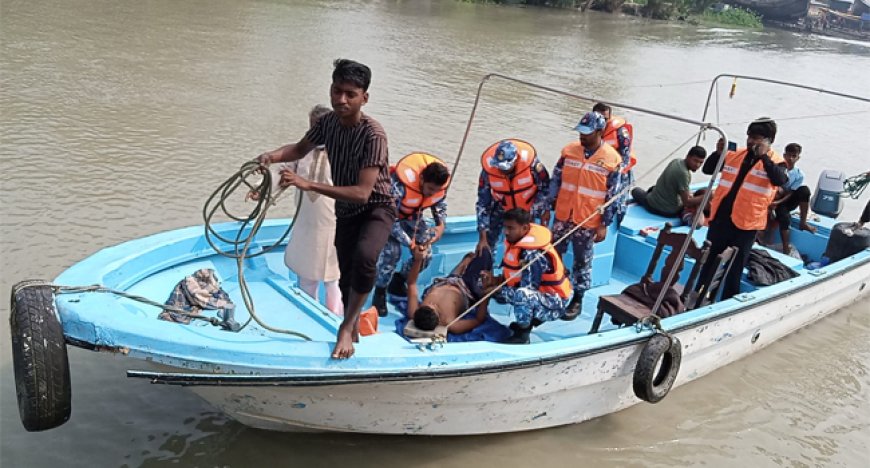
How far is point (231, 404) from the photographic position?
3.50 metres

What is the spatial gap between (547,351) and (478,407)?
1.53ft

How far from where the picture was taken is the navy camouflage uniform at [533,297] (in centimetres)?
422

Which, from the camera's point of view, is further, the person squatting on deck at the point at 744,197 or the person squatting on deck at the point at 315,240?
the person squatting on deck at the point at 744,197

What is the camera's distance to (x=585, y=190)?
471 centimetres

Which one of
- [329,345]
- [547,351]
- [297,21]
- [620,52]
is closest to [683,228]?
[547,351]

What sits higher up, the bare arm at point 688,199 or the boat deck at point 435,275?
the bare arm at point 688,199

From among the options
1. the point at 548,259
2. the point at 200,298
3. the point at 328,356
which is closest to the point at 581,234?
the point at 548,259

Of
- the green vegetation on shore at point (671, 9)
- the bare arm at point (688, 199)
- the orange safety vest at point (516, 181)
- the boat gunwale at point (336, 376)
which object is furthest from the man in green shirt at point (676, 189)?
the green vegetation on shore at point (671, 9)

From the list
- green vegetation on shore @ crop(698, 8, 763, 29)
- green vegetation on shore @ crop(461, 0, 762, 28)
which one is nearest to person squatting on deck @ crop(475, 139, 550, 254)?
green vegetation on shore @ crop(461, 0, 762, 28)

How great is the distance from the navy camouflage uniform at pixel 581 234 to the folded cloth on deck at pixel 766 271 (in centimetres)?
136

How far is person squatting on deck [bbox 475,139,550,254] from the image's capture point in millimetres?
4758

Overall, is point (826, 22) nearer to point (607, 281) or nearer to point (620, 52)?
point (620, 52)

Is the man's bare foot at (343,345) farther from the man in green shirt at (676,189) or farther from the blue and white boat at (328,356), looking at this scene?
the man in green shirt at (676,189)

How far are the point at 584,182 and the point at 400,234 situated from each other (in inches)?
48.1
